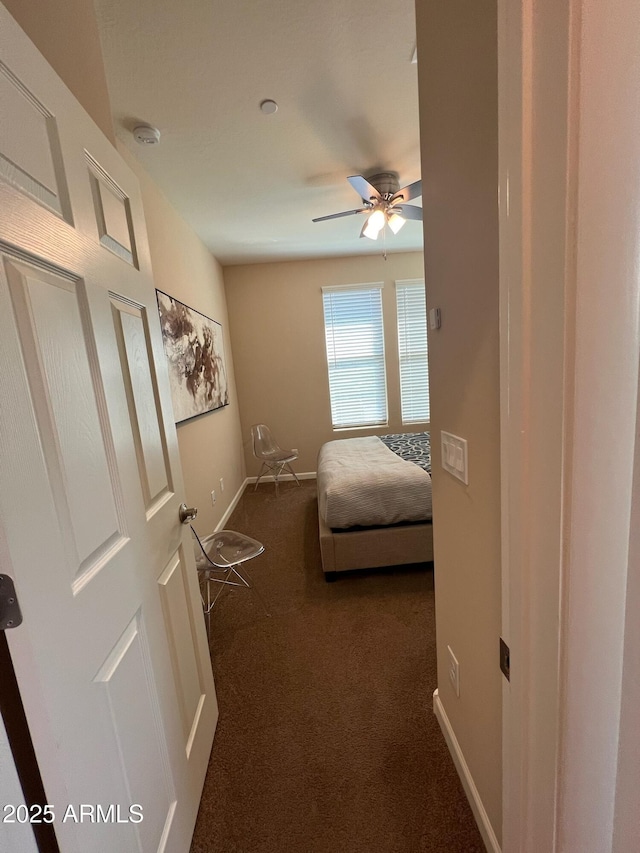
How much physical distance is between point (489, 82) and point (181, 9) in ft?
4.58

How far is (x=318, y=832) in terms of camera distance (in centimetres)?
116

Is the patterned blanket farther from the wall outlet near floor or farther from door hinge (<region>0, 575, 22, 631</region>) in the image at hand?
door hinge (<region>0, 575, 22, 631</region>)

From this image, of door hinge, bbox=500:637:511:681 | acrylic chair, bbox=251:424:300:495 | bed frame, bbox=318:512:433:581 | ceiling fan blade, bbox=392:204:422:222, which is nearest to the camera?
door hinge, bbox=500:637:511:681

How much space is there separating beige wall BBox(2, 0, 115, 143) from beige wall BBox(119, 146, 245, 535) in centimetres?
112

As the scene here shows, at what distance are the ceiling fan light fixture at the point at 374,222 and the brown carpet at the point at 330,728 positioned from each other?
2.73m

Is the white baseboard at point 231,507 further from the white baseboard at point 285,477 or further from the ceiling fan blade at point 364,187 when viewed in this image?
the ceiling fan blade at point 364,187

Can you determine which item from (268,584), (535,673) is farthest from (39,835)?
(268,584)

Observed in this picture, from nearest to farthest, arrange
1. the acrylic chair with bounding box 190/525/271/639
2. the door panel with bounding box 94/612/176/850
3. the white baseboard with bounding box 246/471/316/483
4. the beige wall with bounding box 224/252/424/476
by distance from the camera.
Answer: the door panel with bounding box 94/612/176/850 → the acrylic chair with bounding box 190/525/271/639 → the beige wall with bounding box 224/252/424/476 → the white baseboard with bounding box 246/471/316/483

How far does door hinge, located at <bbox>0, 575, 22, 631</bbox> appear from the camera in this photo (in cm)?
54

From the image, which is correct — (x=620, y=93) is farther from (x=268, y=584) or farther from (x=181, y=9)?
(x=268, y=584)

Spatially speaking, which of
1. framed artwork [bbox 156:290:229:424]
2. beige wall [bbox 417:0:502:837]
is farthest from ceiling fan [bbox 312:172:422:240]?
beige wall [bbox 417:0:502:837]

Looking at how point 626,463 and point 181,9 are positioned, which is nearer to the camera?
point 626,463

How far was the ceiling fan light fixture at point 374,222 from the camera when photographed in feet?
9.22

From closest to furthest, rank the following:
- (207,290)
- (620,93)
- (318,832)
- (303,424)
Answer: (620,93)
(318,832)
(207,290)
(303,424)
